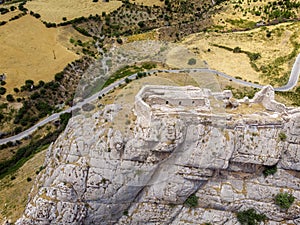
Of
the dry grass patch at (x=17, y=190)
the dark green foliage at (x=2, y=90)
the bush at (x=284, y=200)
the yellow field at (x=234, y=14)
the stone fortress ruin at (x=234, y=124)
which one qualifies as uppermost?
the yellow field at (x=234, y=14)

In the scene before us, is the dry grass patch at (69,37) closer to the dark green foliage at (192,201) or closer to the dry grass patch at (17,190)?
the dry grass patch at (17,190)

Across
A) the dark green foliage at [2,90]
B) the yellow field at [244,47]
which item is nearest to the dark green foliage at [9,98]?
the dark green foliage at [2,90]

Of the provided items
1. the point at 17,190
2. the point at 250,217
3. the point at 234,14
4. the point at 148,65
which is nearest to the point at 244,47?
the point at 234,14

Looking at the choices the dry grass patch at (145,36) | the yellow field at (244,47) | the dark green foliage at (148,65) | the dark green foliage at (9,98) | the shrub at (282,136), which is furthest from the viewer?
the dry grass patch at (145,36)

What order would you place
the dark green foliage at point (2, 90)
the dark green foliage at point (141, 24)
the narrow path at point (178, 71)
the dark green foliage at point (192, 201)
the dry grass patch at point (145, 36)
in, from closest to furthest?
the dark green foliage at point (192, 201) → the narrow path at point (178, 71) → the dark green foliage at point (2, 90) → the dry grass patch at point (145, 36) → the dark green foliage at point (141, 24)

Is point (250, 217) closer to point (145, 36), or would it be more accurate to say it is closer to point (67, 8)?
point (145, 36)

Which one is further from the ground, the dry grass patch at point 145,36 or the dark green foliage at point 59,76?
the dry grass patch at point 145,36
